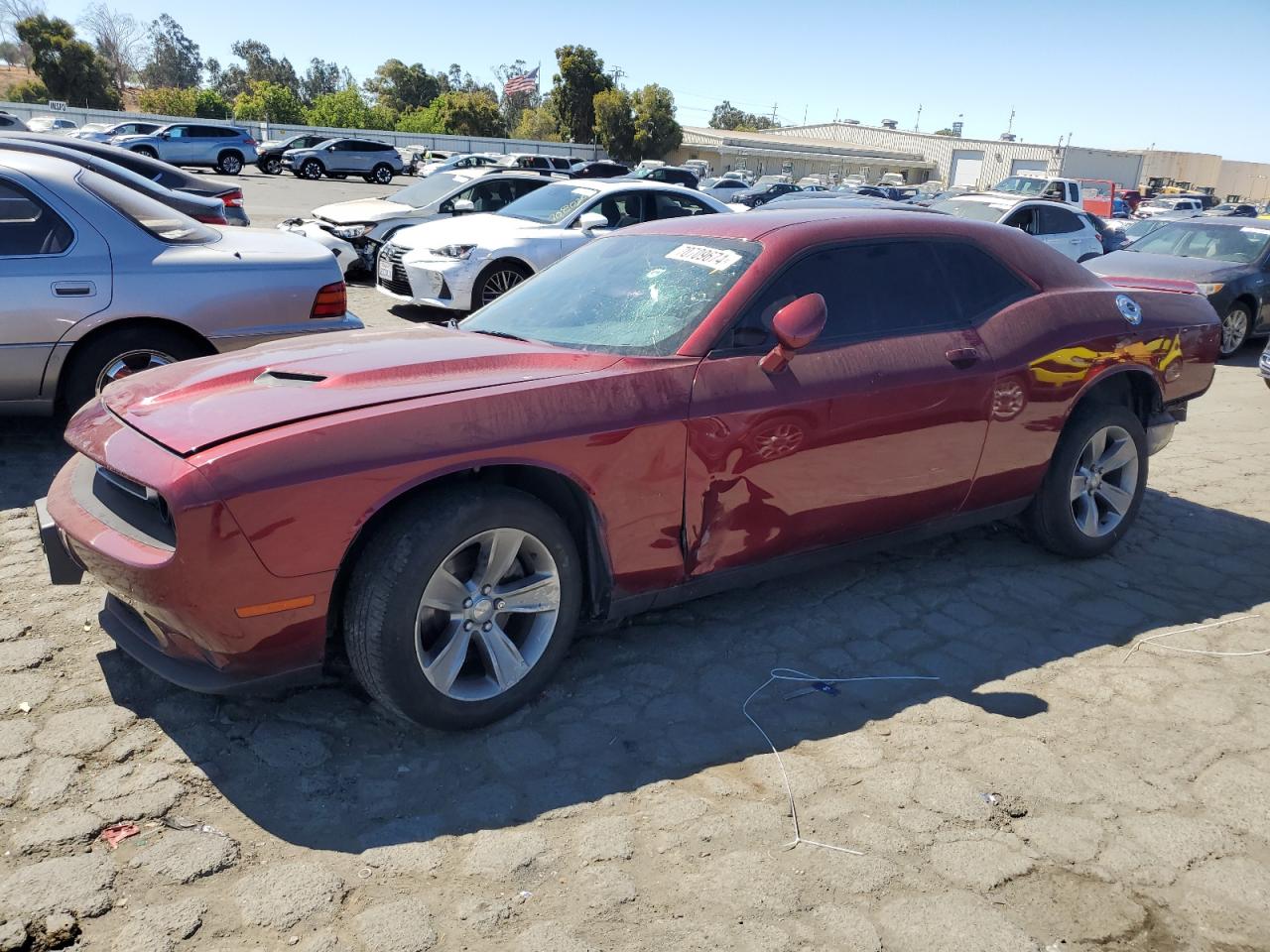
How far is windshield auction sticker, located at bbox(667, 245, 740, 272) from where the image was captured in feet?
12.3

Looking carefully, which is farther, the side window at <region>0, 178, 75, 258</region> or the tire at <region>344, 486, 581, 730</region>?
the side window at <region>0, 178, 75, 258</region>

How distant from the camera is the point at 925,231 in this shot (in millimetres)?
4223

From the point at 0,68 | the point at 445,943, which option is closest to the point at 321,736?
the point at 445,943

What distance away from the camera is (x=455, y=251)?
9.67m

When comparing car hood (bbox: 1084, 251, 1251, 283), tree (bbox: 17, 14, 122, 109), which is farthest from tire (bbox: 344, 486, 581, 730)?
tree (bbox: 17, 14, 122, 109)

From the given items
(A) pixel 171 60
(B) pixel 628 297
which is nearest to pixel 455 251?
(B) pixel 628 297

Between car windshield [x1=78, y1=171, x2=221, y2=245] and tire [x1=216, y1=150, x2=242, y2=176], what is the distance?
112 ft

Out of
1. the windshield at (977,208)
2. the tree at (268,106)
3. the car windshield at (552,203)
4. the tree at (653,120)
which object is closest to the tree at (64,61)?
the tree at (268,106)

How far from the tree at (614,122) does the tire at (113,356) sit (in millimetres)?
58072

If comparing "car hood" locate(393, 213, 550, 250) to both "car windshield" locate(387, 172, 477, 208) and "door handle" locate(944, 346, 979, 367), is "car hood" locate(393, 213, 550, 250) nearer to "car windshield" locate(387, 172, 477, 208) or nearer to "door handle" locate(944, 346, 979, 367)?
"car windshield" locate(387, 172, 477, 208)

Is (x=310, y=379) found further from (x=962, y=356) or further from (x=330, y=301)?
(x=330, y=301)

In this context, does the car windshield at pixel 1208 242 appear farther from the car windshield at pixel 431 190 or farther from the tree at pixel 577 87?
the tree at pixel 577 87

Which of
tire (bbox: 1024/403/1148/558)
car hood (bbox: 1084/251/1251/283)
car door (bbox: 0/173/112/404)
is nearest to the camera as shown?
tire (bbox: 1024/403/1148/558)

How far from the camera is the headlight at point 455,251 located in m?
9.60
